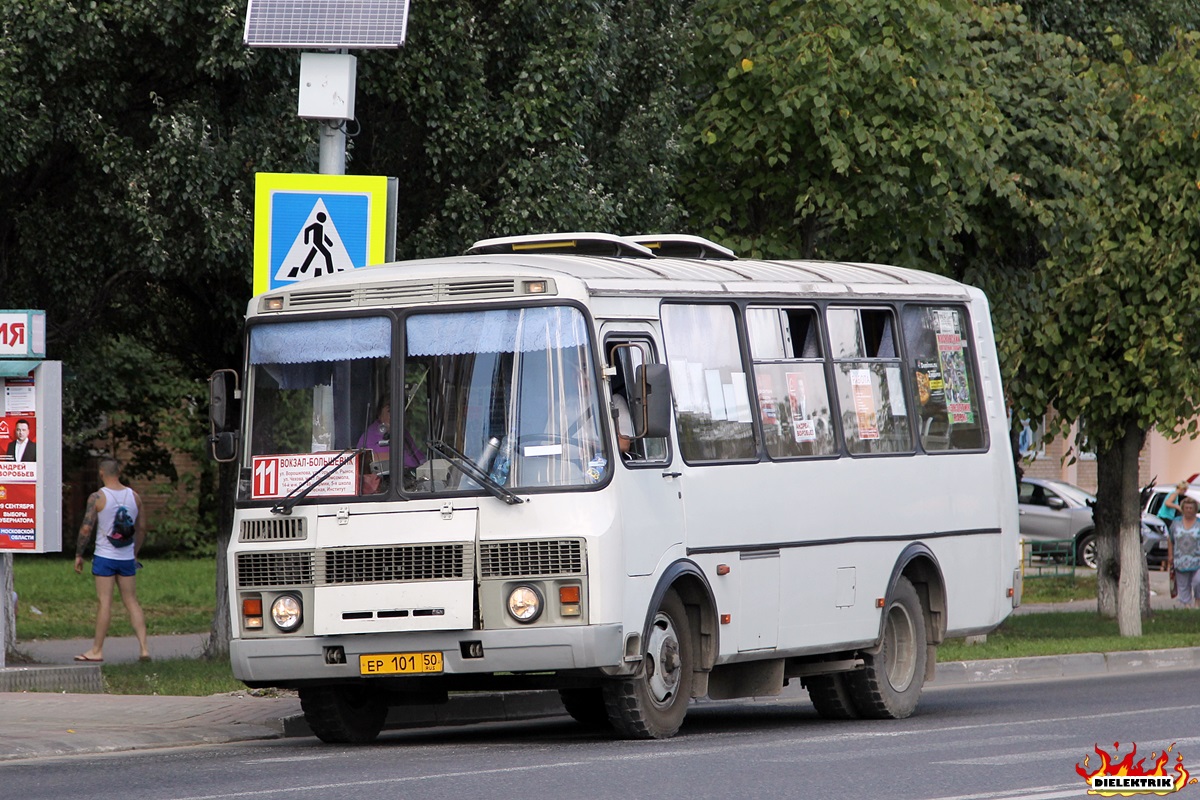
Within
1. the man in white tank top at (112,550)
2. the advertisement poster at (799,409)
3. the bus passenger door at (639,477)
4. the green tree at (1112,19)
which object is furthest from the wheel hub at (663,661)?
the green tree at (1112,19)

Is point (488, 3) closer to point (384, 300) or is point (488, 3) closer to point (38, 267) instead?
point (38, 267)

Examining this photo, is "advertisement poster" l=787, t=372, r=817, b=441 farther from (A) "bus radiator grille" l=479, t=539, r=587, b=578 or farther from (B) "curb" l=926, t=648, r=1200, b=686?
(B) "curb" l=926, t=648, r=1200, b=686

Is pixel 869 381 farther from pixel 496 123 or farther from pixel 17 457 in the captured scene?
pixel 17 457

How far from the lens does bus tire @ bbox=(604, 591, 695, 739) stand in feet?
39.1

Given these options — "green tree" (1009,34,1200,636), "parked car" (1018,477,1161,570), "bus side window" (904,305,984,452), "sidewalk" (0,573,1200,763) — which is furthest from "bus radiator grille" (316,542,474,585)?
"parked car" (1018,477,1161,570)

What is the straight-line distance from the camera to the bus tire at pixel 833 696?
14.4 metres

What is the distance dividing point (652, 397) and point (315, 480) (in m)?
1.99

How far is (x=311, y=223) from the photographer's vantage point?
13820mm

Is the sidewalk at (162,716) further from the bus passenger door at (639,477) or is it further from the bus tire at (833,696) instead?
the bus passenger door at (639,477)

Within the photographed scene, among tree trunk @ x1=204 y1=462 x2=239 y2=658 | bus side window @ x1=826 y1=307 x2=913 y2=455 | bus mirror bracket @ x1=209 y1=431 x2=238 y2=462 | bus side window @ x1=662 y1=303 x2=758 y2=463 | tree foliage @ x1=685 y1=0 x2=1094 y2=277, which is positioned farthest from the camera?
tree foliage @ x1=685 y1=0 x2=1094 y2=277

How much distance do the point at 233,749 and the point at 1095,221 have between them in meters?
11.6

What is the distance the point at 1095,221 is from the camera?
20859 millimetres

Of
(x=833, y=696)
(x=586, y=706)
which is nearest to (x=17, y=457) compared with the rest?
(x=586, y=706)

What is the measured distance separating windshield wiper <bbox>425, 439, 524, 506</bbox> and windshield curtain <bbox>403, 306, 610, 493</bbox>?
0.07 feet
